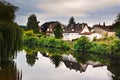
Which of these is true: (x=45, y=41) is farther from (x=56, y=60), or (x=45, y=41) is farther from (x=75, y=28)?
(x=56, y=60)

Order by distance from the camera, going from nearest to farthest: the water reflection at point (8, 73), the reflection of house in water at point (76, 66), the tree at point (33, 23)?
the water reflection at point (8, 73), the reflection of house in water at point (76, 66), the tree at point (33, 23)

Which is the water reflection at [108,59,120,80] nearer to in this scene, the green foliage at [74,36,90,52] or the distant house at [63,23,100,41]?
the green foliage at [74,36,90,52]

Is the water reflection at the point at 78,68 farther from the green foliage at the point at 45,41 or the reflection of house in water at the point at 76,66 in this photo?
the green foliage at the point at 45,41

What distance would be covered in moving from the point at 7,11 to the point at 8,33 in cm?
221

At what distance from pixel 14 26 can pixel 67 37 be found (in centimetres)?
5828

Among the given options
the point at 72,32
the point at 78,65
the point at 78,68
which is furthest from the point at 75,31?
the point at 78,68

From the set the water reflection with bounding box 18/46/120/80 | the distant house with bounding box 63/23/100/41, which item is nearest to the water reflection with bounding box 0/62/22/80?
the water reflection with bounding box 18/46/120/80

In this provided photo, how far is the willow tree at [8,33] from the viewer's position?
22914 mm

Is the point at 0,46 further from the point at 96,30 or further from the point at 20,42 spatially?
the point at 96,30

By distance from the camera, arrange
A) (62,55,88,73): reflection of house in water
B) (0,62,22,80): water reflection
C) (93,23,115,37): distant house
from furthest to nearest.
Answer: (93,23,115,37): distant house < (62,55,88,73): reflection of house in water < (0,62,22,80): water reflection

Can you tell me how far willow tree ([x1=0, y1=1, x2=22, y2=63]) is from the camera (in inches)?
902

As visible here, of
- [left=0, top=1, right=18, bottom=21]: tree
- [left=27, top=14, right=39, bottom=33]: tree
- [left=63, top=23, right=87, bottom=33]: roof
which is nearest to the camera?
[left=0, top=1, right=18, bottom=21]: tree

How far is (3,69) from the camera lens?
2297 cm

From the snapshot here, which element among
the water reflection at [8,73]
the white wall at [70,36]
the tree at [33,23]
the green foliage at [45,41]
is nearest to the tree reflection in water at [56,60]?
the water reflection at [8,73]
